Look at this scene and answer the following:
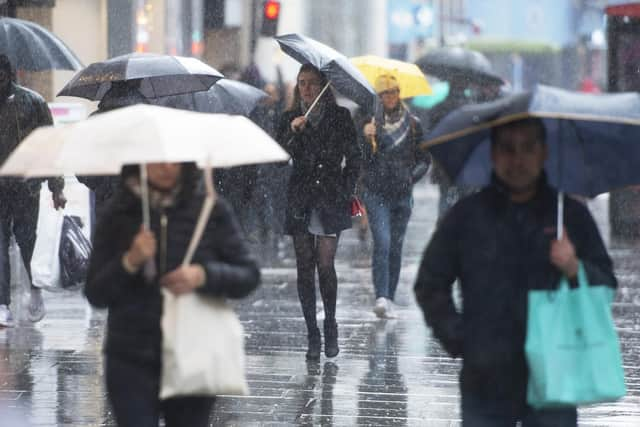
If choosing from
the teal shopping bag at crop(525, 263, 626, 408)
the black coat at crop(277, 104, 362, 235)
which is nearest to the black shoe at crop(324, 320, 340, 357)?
the black coat at crop(277, 104, 362, 235)

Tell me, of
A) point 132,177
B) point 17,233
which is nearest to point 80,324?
point 17,233

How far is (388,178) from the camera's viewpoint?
1127 cm

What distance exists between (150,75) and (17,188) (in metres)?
2.26

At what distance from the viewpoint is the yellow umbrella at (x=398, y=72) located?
1148cm

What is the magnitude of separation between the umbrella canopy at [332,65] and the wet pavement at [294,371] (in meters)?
1.61

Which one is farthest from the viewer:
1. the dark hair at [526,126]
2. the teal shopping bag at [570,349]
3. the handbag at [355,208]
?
the handbag at [355,208]

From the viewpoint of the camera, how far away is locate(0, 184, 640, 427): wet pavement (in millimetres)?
7527

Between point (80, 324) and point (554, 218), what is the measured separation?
6.54 metres

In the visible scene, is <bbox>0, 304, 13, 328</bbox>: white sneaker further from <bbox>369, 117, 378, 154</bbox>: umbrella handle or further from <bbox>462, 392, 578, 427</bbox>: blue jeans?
<bbox>462, 392, 578, 427</bbox>: blue jeans

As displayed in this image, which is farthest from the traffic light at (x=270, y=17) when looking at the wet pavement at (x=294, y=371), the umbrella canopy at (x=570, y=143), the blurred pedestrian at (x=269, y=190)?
the umbrella canopy at (x=570, y=143)

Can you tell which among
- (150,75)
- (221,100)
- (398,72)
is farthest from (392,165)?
(150,75)

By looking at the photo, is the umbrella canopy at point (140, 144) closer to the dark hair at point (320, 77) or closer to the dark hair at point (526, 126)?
the dark hair at point (526, 126)

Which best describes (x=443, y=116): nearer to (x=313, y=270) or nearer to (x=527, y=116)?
(x=313, y=270)

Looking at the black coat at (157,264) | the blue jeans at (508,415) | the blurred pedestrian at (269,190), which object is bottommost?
the blurred pedestrian at (269,190)
